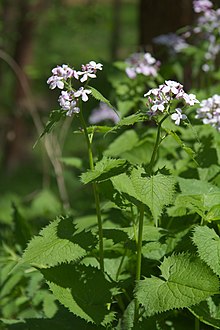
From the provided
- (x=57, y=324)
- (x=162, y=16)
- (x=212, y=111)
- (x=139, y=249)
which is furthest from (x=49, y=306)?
(x=162, y=16)

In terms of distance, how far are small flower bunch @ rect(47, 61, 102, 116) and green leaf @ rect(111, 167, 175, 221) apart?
244 millimetres

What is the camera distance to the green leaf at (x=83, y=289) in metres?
1.70

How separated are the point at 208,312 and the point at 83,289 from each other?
37 centimetres

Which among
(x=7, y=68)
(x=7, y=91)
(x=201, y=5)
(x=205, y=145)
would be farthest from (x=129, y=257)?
(x=7, y=91)

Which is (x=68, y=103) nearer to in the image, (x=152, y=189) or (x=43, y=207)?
(x=152, y=189)

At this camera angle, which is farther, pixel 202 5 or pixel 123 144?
pixel 202 5

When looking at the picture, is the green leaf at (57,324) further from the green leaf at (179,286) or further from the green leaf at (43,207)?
the green leaf at (43,207)

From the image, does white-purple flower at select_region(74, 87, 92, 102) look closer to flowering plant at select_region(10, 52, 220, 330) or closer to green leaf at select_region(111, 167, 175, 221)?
flowering plant at select_region(10, 52, 220, 330)

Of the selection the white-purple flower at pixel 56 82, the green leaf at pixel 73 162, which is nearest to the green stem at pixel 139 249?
the white-purple flower at pixel 56 82

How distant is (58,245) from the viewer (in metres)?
1.70

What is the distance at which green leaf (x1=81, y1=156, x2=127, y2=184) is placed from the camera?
5.51 ft

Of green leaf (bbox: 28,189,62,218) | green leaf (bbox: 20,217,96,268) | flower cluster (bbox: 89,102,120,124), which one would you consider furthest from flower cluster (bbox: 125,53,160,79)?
green leaf (bbox: 28,189,62,218)

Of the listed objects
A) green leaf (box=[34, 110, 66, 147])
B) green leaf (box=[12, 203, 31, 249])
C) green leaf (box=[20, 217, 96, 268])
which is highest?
green leaf (box=[34, 110, 66, 147])

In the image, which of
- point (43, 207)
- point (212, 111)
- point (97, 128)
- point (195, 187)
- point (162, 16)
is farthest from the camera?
point (43, 207)
